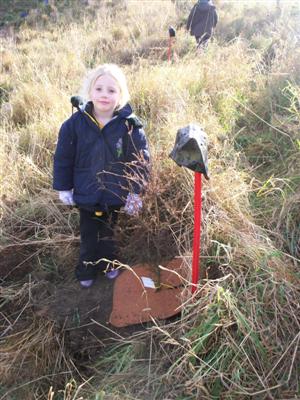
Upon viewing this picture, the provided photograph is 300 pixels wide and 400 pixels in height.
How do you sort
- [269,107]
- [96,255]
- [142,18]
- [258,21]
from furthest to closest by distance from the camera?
1. [258,21]
2. [142,18]
3. [269,107]
4. [96,255]

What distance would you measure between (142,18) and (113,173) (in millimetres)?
7121

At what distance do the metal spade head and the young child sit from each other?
1.72ft

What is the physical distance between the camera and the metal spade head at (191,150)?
1683mm

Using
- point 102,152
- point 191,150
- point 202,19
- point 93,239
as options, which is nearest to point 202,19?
point 202,19

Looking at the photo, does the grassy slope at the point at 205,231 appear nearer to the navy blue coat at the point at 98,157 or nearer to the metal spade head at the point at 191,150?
the navy blue coat at the point at 98,157

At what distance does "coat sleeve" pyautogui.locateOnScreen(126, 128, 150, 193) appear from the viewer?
2332mm

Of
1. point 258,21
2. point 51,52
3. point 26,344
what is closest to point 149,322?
point 26,344

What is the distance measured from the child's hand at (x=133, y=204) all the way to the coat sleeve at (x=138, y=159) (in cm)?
5

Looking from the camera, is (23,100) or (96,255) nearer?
(96,255)

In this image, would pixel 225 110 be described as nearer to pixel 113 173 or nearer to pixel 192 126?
pixel 113 173

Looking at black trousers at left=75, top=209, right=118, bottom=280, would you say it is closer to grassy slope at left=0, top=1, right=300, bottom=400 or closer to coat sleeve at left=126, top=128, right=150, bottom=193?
grassy slope at left=0, top=1, right=300, bottom=400

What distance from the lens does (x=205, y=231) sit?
2.28 meters

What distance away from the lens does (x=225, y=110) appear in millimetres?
3691

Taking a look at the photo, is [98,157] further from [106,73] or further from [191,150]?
[191,150]
